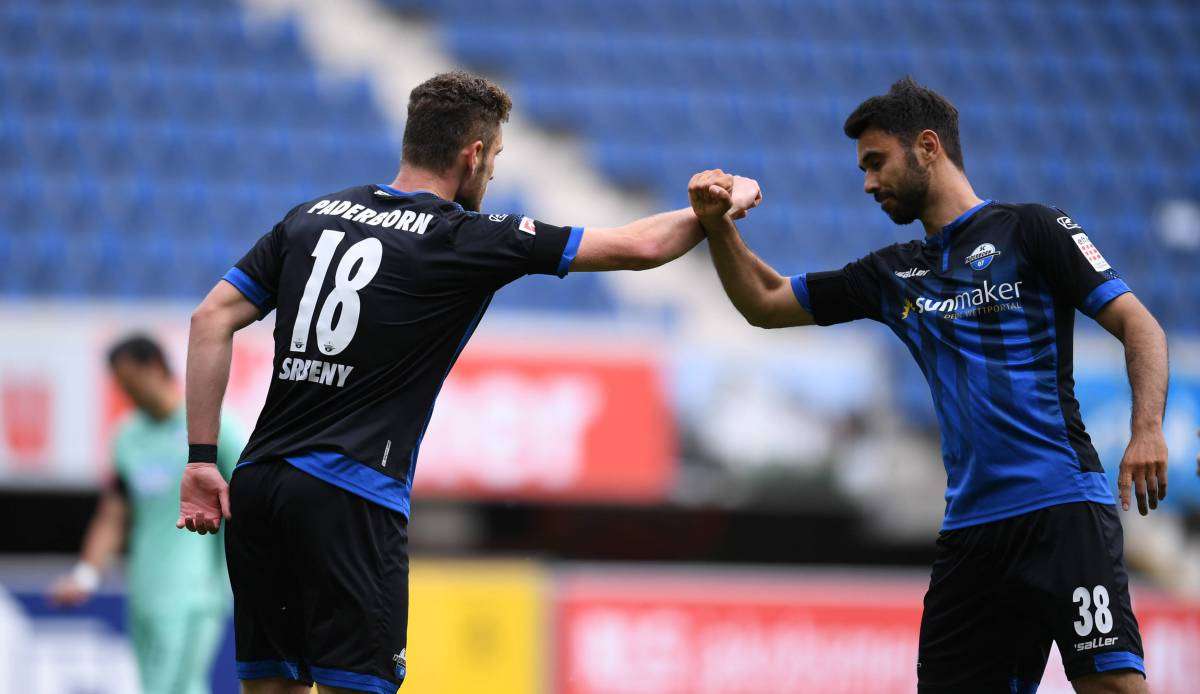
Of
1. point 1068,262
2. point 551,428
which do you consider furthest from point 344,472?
point 551,428

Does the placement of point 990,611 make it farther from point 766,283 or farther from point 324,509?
point 324,509

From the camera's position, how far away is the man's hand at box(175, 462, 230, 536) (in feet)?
12.6

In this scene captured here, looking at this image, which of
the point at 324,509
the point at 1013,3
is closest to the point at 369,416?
the point at 324,509

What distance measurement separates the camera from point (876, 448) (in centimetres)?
980

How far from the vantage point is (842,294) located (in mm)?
4551

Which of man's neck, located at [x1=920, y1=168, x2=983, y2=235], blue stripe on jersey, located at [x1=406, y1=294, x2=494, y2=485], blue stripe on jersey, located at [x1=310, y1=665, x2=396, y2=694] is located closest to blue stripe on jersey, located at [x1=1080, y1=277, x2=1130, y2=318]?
man's neck, located at [x1=920, y1=168, x2=983, y2=235]

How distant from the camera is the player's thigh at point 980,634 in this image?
4062mm

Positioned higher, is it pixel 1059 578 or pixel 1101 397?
pixel 1101 397

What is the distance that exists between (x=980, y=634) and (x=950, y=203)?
1.35 meters

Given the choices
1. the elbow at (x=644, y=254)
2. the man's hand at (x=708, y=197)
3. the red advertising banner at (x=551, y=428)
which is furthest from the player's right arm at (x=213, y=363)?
the red advertising banner at (x=551, y=428)

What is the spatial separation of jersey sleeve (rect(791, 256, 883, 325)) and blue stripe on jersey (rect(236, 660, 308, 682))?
2040 mm

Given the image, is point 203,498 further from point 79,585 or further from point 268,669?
point 79,585

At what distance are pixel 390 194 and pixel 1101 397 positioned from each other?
7.16 m

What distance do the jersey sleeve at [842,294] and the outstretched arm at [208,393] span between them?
1.84 meters
